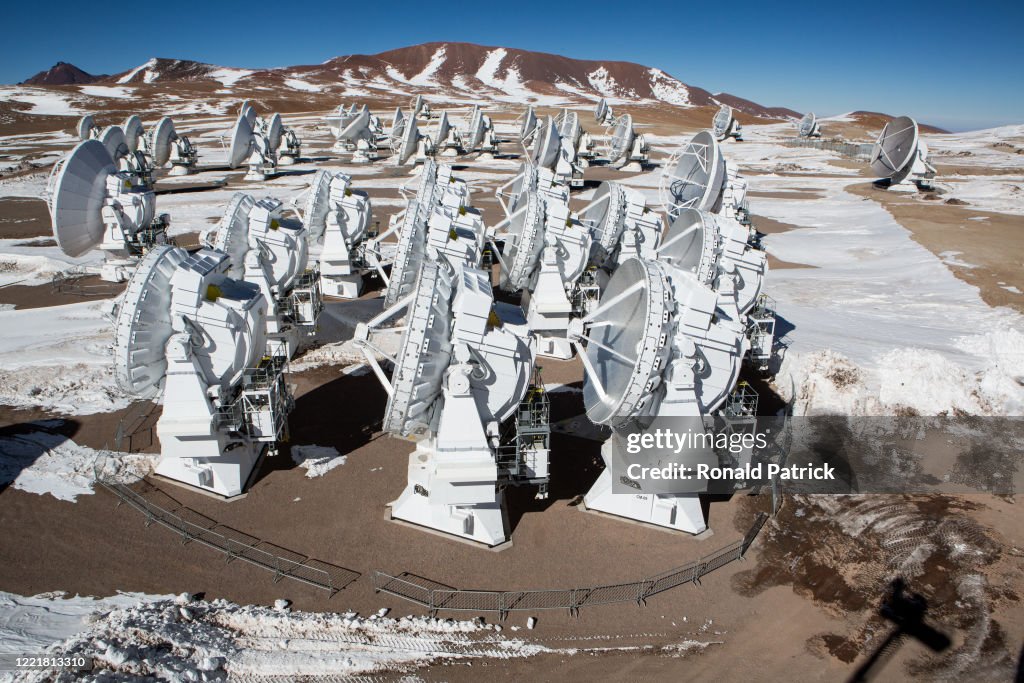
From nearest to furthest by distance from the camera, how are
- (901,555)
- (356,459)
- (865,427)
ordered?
1. (901,555)
2. (356,459)
3. (865,427)

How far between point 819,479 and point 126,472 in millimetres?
18905

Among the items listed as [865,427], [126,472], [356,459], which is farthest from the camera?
[865,427]

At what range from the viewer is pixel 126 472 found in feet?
56.4

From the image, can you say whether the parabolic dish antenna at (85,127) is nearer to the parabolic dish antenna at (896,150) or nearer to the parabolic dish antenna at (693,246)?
the parabolic dish antenna at (693,246)

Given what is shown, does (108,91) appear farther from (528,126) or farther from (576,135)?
(528,126)

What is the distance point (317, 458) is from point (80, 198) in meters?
19.3

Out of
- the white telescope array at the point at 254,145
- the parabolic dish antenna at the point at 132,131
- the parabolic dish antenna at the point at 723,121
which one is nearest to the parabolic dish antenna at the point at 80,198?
the white telescope array at the point at 254,145

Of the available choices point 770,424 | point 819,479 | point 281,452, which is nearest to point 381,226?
point 281,452

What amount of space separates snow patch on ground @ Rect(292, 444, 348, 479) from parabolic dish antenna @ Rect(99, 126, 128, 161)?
3334cm

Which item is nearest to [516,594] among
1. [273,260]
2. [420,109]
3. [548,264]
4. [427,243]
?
[427,243]

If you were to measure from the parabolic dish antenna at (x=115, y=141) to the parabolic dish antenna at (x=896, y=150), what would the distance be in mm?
63884

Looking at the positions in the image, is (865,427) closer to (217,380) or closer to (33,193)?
(217,380)

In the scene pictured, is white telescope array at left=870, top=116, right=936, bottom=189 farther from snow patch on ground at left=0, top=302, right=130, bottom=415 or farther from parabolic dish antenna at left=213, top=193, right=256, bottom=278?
snow patch on ground at left=0, top=302, right=130, bottom=415

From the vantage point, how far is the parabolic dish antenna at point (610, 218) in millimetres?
29000
